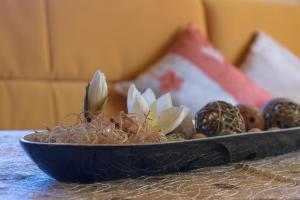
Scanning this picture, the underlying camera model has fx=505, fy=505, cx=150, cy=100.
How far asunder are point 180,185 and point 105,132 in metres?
0.12

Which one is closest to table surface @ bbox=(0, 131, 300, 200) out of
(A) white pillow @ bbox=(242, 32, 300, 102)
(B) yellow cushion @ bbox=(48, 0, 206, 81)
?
(B) yellow cushion @ bbox=(48, 0, 206, 81)

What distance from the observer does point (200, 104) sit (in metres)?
1.90

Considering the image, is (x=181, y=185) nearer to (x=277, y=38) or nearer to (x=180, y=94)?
(x=180, y=94)

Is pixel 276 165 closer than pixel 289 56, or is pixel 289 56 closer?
pixel 276 165

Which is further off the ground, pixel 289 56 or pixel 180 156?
pixel 289 56

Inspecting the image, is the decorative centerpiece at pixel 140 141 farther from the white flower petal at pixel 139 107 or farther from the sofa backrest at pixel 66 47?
the sofa backrest at pixel 66 47

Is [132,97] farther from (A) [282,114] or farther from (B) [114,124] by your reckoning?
(A) [282,114]

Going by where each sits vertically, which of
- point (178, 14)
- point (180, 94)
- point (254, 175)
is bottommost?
point (254, 175)

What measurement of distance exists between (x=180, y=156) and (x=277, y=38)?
183 centimetres

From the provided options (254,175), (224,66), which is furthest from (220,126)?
(224,66)

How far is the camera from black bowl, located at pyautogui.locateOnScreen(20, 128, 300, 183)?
0.61 metres

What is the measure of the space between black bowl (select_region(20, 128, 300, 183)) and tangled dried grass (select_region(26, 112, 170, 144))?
0.09 feet

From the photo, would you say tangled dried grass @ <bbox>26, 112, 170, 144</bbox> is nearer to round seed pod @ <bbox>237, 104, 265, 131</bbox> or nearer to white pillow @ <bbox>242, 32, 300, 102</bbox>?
round seed pod @ <bbox>237, 104, 265, 131</bbox>

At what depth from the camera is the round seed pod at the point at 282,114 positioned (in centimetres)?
87
